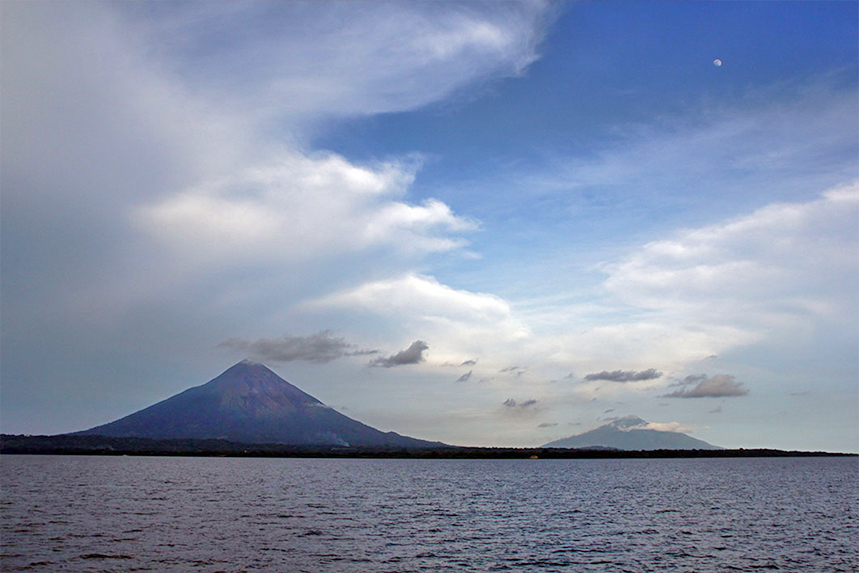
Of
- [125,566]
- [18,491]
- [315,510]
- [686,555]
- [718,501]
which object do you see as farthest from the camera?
[718,501]

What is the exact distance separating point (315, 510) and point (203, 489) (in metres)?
34.6

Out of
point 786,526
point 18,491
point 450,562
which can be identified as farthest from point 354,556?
point 18,491

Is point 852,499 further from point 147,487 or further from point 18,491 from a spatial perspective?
point 18,491

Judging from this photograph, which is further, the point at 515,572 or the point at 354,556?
the point at 354,556

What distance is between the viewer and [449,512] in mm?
63969

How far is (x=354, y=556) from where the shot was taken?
37812 millimetres

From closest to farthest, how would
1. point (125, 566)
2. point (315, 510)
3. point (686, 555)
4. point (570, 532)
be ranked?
point (125, 566) → point (686, 555) → point (570, 532) → point (315, 510)

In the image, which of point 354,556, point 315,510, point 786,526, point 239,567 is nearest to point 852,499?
point 786,526

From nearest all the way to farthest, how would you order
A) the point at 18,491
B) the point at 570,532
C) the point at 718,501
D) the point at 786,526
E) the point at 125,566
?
the point at 125,566 → the point at 570,532 → the point at 786,526 → the point at 18,491 → the point at 718,501

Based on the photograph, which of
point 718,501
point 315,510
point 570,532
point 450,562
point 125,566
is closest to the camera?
point 125,566

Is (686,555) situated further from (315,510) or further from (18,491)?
(18,491)

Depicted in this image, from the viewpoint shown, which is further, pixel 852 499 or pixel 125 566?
pixel 852 499

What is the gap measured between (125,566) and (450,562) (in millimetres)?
17483

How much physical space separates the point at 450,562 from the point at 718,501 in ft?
195
